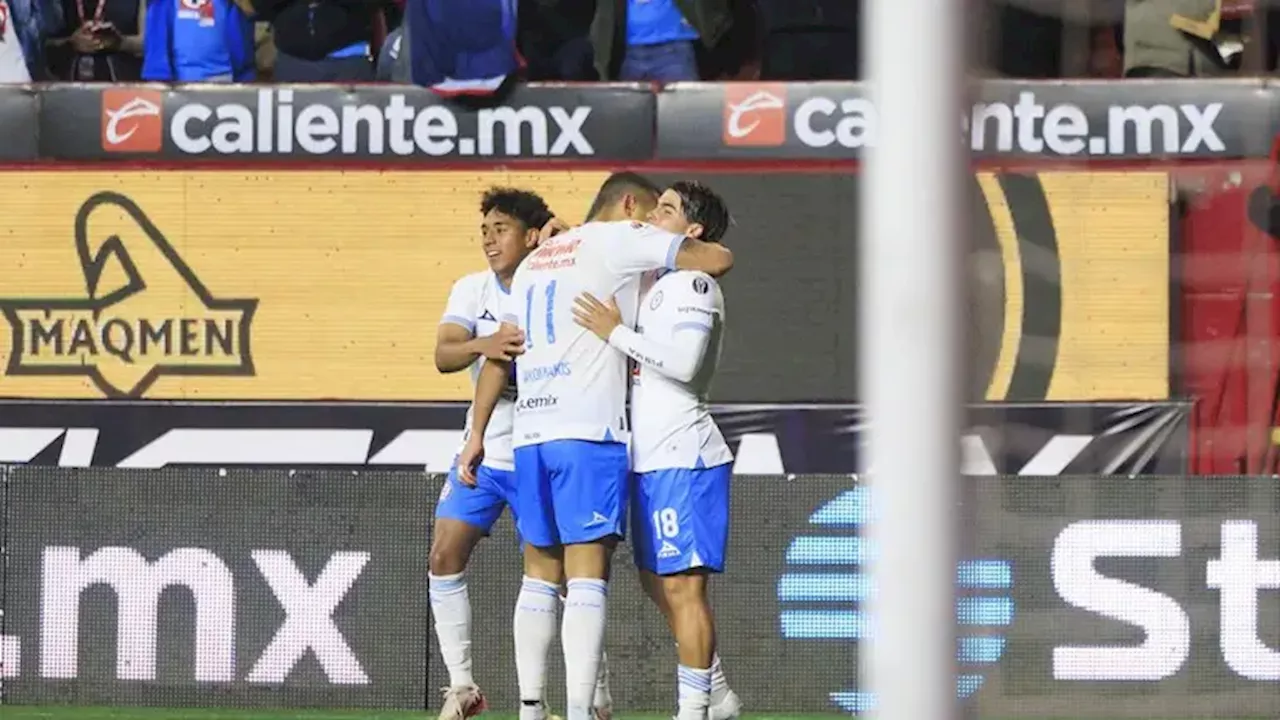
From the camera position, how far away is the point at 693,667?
6.74 meters

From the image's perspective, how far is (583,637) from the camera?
6.70 meters

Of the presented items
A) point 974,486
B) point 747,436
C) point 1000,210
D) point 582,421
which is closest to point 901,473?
point 974,486

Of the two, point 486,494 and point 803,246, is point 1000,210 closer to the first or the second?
point 486,494

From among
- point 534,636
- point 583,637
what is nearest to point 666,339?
point 583,637

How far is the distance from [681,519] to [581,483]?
0.30 m

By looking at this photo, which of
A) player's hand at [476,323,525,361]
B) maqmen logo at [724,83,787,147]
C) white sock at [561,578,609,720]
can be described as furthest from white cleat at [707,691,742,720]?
maqmen logo at [724,83,787,147]

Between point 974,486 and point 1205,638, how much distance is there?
18.7 ft

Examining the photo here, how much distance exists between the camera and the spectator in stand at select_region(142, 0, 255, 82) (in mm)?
9391

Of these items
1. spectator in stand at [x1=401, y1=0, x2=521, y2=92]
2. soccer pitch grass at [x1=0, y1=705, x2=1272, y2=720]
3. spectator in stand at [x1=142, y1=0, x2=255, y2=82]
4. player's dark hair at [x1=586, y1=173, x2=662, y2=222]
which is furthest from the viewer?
spectator in stand at [x1=142, y1=0, x2=255, y2=82]

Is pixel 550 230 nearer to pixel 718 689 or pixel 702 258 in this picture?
pixel 702 258

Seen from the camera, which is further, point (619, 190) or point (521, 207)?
point (521, 207)

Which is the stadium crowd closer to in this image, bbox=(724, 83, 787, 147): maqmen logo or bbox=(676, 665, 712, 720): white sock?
bbox=(724, 83, 787, 147): maqmen logo

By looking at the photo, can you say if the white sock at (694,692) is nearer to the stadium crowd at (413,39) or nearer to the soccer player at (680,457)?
the soccer player at (680,457)

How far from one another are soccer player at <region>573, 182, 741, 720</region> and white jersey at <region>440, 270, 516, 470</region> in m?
0.73
